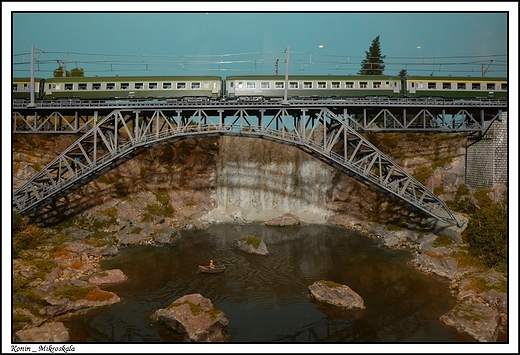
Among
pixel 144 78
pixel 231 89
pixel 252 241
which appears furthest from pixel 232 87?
pixel 252 241

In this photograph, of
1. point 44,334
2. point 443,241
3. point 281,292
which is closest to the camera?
point 44,334

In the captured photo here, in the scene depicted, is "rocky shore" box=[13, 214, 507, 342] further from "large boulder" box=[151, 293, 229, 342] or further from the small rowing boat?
the small rowing boat

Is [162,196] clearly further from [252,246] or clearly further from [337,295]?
[337,295]

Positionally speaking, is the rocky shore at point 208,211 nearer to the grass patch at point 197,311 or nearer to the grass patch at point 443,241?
the grass patch at point 443,241

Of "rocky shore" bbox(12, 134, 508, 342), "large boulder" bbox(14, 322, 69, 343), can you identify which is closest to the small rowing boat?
"rocky shore" bbox(12, 134, 508, 342)

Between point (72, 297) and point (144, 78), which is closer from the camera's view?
point (72, 297)

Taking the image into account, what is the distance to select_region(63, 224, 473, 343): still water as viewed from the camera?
14.2 meters

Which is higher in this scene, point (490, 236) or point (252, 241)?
point (490, 236)

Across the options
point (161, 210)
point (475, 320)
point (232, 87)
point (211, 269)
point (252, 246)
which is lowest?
point (475, 320)

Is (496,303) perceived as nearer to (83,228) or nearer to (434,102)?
(434,102)

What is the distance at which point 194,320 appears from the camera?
13977mm

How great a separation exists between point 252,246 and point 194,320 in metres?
12.4

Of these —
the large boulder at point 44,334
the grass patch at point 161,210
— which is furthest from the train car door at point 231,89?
the large boulder at point 44,334

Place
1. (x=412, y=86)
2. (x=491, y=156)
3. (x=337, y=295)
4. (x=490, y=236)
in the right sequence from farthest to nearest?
(x=412, y=86) < (x=491, y=156) < (x=490, y=236) < (x=337, y=295)
